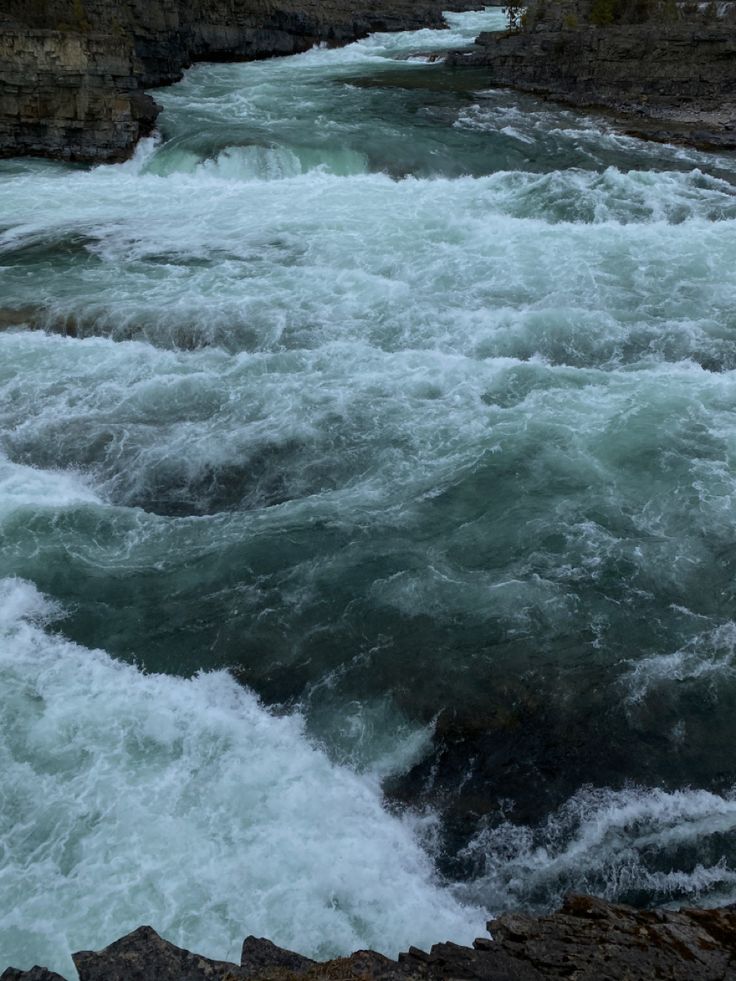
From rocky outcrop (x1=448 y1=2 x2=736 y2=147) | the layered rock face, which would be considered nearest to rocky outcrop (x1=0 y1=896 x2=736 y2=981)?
the layered rock face

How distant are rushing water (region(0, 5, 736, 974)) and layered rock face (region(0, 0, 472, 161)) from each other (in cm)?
542

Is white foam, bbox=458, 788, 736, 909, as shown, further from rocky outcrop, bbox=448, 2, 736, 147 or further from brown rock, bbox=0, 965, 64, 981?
rocky outcrop, bbox=448, 2, 736, 147

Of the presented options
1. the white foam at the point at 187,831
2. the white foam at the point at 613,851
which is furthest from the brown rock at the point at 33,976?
the white foam at the point at 613,851

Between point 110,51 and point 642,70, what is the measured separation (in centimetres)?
1562

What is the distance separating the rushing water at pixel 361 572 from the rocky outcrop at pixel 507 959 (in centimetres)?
110

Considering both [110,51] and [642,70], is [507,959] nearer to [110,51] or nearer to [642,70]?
[110,51]

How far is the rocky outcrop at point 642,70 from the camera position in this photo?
23078mm

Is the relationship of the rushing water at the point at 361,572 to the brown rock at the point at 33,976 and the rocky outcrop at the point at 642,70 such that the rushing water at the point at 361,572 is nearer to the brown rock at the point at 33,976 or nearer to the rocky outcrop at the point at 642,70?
the brown rock at the point at 33,976

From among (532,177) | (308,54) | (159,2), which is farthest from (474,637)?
(308,54)

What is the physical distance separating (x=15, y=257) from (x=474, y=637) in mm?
11523

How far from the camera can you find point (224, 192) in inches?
714

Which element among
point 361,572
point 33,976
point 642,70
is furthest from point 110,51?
point 33,976

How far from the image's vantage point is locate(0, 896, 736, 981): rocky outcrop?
399 centimetres

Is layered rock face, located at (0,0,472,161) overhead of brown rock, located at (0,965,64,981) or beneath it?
overhead
